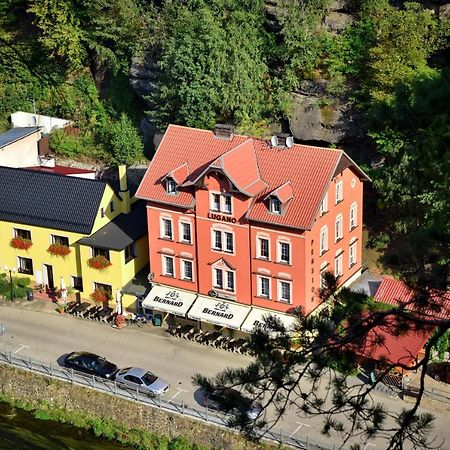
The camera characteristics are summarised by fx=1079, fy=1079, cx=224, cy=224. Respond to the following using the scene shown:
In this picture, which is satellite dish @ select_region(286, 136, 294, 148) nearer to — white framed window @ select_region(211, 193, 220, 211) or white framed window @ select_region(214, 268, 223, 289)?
white framed window @ select_region(211, 193, 220, 211)

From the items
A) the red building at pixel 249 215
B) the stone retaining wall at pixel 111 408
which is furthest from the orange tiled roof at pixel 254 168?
the stone retaining wall at pixel 111 408

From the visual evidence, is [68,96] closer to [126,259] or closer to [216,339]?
[126,259]

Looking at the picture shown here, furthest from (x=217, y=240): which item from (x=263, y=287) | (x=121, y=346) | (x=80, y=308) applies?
(x=80, y=308)

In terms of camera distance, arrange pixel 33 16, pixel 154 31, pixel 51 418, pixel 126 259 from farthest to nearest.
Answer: pixel 33 16 → pixel 154 31 → pixel 126 259 → pixel 51 418

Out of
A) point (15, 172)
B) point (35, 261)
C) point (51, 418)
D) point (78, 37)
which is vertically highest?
point (78, 37)

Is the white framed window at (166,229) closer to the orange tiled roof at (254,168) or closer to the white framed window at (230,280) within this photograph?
the orange tiled roof at (254,168)

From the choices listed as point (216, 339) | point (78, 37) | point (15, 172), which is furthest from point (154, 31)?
point (216, 339)
